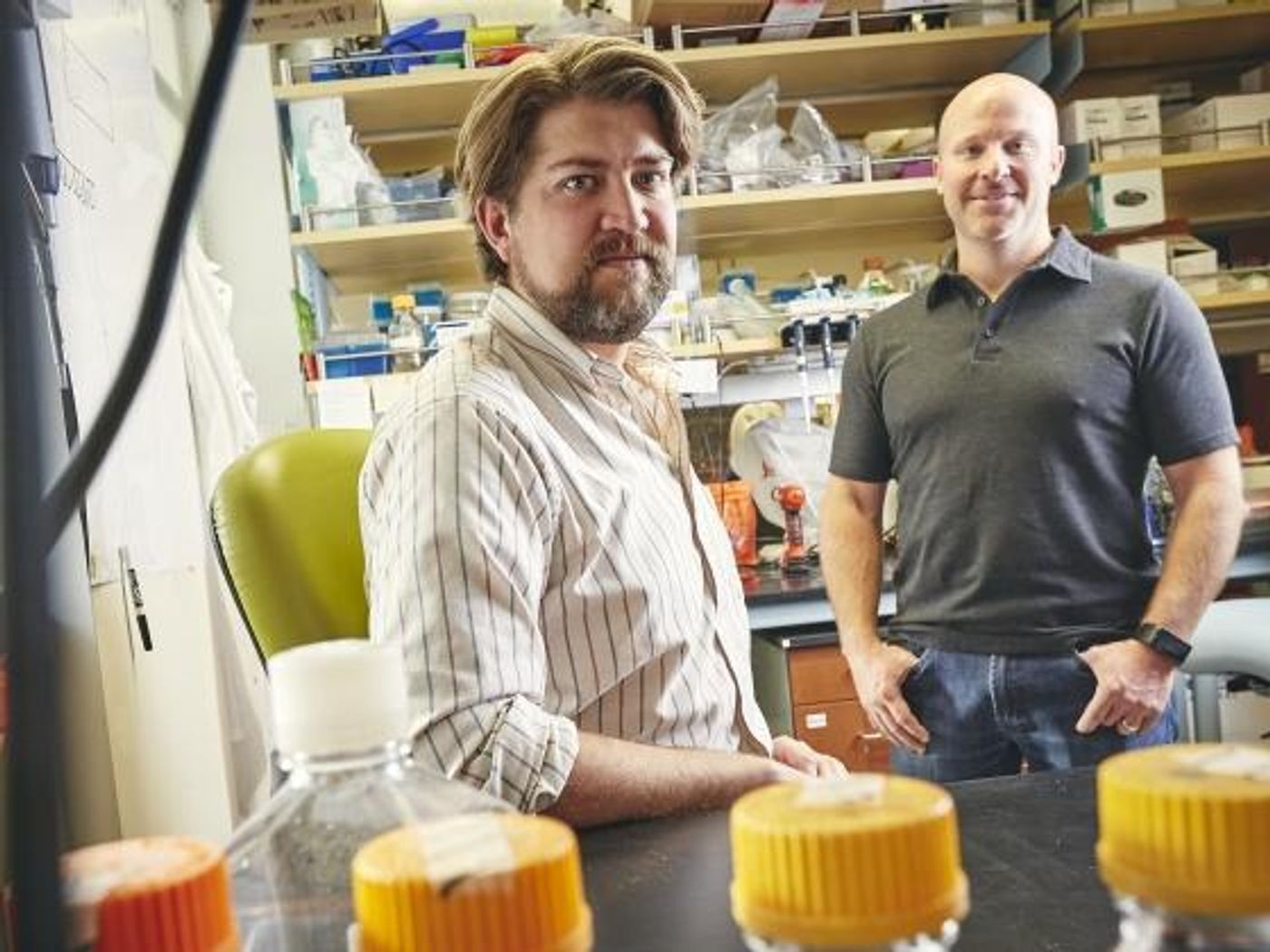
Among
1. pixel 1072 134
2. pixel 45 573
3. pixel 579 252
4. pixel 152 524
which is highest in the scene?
pixel 1072 134

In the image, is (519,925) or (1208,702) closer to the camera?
(519,925)

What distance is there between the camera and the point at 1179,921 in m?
0.32

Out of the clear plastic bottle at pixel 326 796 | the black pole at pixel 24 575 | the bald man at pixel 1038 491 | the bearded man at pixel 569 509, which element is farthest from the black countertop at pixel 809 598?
the black pole at pixel 24 575

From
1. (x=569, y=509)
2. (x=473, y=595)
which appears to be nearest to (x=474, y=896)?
(x=473, y=595)

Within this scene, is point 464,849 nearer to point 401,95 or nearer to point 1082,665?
point 1082,665

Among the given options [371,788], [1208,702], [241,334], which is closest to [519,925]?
[371,788]

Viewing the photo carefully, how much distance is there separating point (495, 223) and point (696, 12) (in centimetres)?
178

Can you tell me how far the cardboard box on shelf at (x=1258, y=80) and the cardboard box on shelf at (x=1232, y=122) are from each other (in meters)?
0.13

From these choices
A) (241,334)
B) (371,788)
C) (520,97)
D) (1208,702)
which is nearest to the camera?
(371,788)

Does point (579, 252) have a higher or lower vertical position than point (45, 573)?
higher

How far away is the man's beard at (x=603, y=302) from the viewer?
4.05 ft

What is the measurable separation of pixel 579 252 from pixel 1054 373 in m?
0.84

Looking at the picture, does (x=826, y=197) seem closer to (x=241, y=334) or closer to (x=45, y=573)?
(x=241, y=334)

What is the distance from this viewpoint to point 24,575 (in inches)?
10.2
